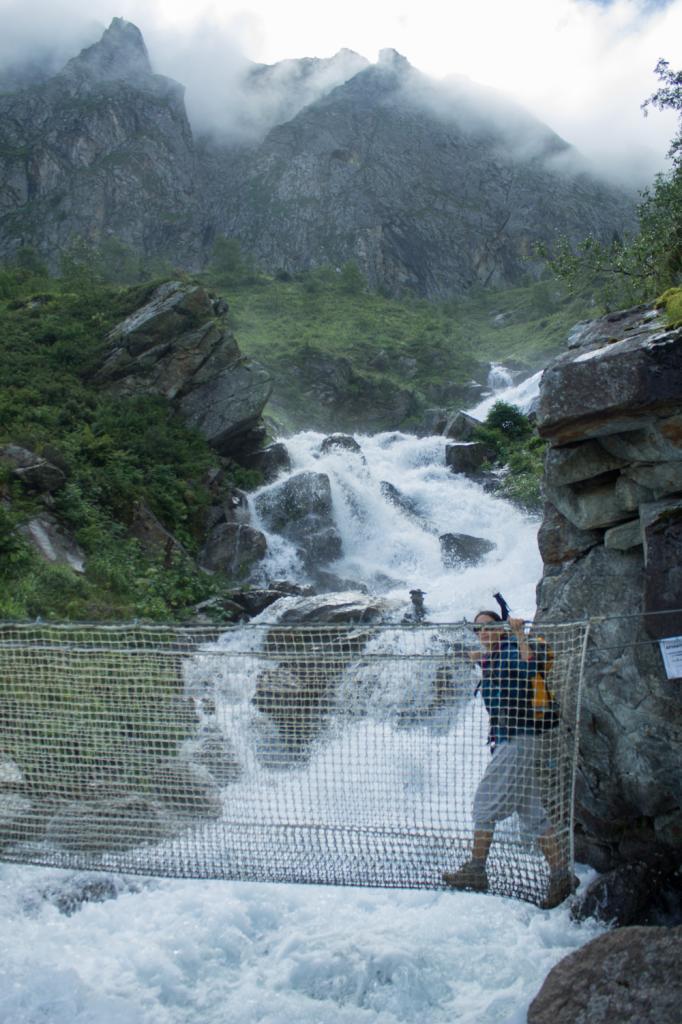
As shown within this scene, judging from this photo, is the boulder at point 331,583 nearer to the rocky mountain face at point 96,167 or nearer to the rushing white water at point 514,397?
the rushing white water at point 514,397

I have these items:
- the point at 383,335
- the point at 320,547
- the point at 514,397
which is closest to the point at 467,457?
the point at 320,547

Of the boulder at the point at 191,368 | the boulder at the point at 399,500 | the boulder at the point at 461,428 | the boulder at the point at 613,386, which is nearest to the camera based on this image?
the boulder at the point at 613,386

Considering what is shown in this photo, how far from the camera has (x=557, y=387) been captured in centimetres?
475

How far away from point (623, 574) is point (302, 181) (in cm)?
5148

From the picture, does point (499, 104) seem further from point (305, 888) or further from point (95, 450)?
point (305, 888)

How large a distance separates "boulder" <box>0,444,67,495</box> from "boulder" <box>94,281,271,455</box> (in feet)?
13.0

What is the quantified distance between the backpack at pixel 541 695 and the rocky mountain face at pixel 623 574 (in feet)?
1.08

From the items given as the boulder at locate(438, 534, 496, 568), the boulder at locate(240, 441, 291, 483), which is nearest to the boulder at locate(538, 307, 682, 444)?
the boulder at locate(438, 534, 496, 568)

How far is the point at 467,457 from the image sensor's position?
59.3 feet

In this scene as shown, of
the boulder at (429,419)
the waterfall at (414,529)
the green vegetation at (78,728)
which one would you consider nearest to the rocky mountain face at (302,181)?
the boulder at (429,419)

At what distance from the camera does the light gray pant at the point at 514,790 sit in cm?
432

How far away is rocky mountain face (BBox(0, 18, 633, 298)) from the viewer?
46406 mm

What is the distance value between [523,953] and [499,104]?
6680 cm

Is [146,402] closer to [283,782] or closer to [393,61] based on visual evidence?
[283,782]
